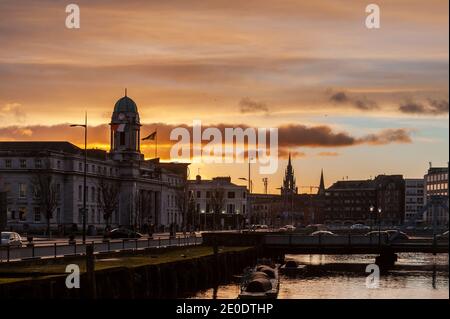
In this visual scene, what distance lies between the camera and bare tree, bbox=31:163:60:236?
166 meters

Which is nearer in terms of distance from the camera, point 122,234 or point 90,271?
point 90,271

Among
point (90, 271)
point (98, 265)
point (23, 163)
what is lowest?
point (98, 265)

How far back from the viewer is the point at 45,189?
558ft

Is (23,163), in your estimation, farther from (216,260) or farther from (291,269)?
(216,260)

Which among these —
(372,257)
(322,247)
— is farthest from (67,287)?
(372,257)

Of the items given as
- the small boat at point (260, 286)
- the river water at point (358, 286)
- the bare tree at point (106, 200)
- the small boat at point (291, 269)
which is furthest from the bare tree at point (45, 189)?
the small boat at point (260, 286)

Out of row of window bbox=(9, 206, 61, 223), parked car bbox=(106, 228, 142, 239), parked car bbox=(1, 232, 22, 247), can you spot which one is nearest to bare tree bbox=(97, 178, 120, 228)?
row of window bbox=(9, 206, 61, 223)

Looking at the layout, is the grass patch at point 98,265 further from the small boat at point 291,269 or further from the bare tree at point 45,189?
the bare tree at point 45,189

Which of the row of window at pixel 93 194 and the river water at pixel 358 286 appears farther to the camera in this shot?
the row of window at pixel 93 194

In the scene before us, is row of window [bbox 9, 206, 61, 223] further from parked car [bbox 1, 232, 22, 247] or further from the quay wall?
parked car [bbox 1, 232, 22, 247]

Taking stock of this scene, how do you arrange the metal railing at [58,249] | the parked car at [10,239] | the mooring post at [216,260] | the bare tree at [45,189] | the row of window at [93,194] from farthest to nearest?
1. the row of window at [93,194]
2. the bare tree at [45,189]
3. the mooring post at [216,260]
4. the parked car at [10,239]
5. the metal railing at [58,249]

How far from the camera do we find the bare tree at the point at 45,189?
165750 mm

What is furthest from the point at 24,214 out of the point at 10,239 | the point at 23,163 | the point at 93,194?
the point at 10,239
